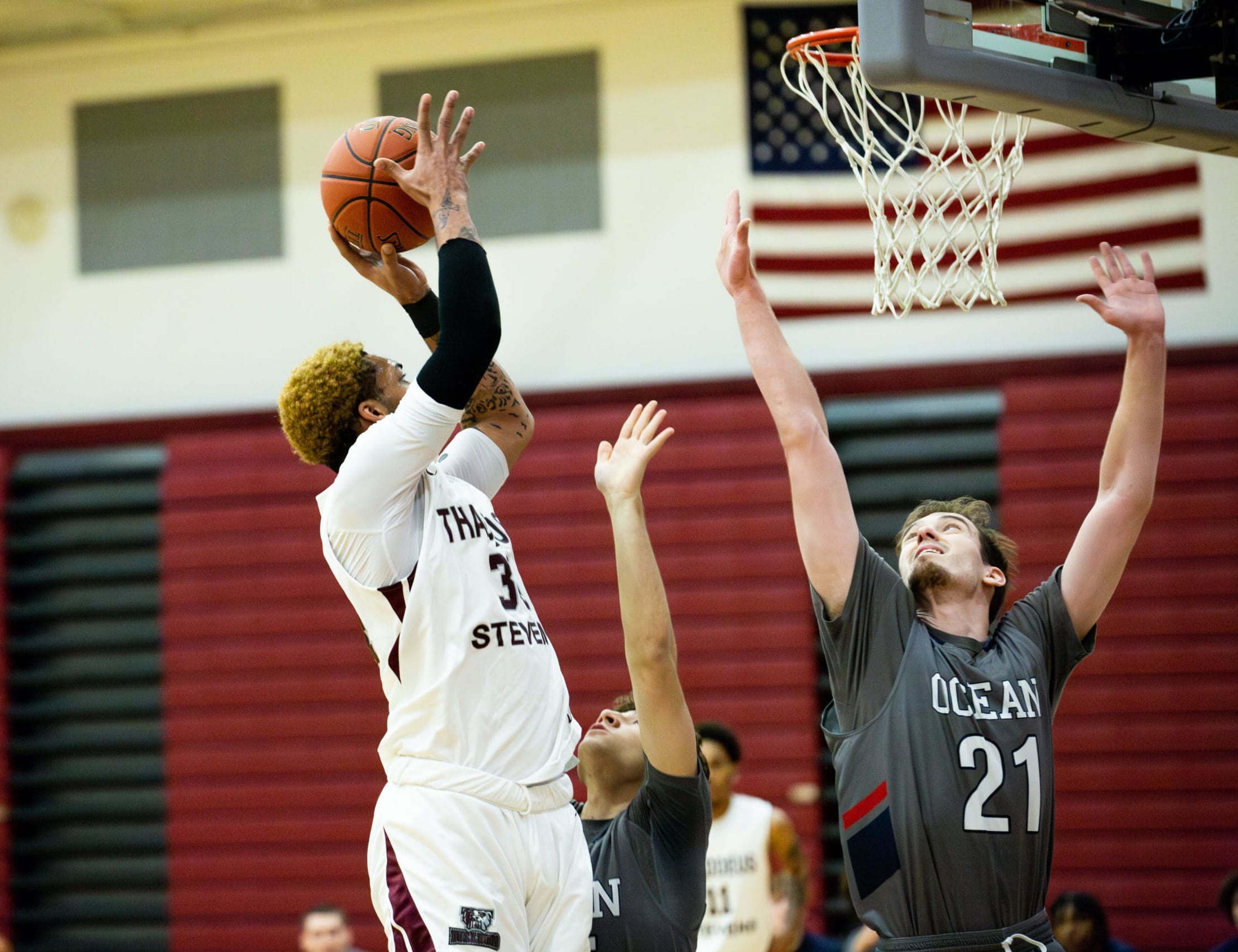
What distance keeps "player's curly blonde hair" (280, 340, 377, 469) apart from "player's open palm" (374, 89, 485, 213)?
15.8 inches

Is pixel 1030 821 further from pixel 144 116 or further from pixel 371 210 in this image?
pixel 144 116

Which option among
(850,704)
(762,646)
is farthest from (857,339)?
(850,704)

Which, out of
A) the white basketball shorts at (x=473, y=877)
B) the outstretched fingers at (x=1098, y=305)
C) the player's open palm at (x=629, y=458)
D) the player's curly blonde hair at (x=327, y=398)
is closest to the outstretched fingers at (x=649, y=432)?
the player's open palm at (x=629, y=458)

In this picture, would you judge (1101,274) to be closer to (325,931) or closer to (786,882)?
(786,882)

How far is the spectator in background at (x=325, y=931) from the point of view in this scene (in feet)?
23.7

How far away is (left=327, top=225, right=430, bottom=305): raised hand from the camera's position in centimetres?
380

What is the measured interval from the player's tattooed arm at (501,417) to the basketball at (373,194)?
1.48ft

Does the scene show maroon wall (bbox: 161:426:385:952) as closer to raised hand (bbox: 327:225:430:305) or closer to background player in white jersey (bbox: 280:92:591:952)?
raised hand (bbox: 327:225:430:305)

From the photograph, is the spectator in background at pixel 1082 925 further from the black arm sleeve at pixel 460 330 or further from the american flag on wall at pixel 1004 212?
the black arm sleeve at pixel 460 330

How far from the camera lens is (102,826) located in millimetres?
8961

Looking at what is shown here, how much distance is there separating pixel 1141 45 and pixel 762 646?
15.7 ft

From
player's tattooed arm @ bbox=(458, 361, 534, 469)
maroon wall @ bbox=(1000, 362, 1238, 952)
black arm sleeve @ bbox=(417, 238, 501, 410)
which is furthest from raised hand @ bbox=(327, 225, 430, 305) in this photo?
maroon wall @ bbox=(1000, 362, 1238, 952)

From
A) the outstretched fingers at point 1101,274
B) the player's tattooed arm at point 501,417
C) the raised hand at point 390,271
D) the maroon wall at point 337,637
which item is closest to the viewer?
the outstretched fingers at point 1101,274

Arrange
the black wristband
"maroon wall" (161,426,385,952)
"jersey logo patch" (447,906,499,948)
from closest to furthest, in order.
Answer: "jersey logo patch" (447,906,499,948), the black wristband, "maroon wall" (161,426,385,952)
